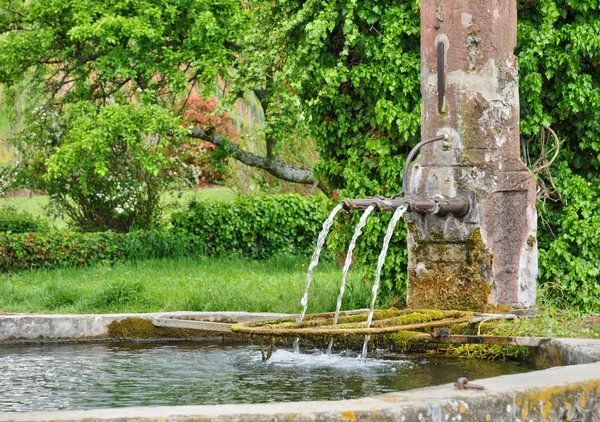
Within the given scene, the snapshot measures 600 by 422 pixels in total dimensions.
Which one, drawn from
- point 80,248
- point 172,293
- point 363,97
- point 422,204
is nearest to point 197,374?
point 422,204

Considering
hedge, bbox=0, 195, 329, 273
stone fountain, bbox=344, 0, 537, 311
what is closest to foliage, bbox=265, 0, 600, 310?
stone fountain, bbox=344, 0, 537, 311

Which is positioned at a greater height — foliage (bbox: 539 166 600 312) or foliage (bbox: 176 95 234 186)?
foliage (bbox: 176 95 234 186)

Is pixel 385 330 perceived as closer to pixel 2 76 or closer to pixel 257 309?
pixel 257 309

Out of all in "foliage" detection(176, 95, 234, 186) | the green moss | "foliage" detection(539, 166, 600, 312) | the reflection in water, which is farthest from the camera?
"foliage" detection(176, 95, 234, 186)

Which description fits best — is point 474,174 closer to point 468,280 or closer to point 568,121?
point 468,280

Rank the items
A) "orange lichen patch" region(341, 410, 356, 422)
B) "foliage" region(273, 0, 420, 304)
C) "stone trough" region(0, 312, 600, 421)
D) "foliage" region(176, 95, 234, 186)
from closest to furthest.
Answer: "stone trough" region(0, 312, 600, 421)
"orange lichen patch" region(341, 410, 356, 422)
"foliage" region(273, 0, 420, 304)
"foliage" region(176, 95, 234, 186)

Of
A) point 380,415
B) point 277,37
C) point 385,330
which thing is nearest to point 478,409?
point 380,415

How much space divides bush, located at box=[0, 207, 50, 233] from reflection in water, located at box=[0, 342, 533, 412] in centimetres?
1025

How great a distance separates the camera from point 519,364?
20.9 ft

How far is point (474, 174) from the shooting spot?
750cm

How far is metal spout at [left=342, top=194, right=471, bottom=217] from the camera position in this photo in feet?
22.3

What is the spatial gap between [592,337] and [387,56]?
375 centimetres

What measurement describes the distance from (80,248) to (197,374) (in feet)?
32.1

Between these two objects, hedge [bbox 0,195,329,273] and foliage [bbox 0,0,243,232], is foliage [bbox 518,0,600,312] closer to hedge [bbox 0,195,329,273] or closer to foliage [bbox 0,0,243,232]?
hedge [bbox 0,195,329,273]
